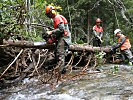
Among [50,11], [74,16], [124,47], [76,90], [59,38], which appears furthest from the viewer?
[74,16]

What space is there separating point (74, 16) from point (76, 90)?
14.5 meters

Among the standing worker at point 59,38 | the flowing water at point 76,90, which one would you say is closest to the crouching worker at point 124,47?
the standing worker at point 59,38

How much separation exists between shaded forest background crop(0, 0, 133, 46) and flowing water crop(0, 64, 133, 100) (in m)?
1.59

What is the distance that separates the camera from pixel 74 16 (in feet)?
64.2

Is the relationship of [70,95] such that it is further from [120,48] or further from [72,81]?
[120,48]

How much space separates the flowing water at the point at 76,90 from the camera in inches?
195

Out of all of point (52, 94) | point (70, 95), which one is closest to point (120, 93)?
point (70, 95)

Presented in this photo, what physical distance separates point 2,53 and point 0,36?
1.22 meters

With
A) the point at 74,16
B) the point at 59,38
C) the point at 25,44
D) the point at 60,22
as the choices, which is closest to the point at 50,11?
the point at 60,22

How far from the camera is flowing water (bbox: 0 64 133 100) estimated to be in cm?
495

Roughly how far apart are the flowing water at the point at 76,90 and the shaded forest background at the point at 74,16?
1593 mm

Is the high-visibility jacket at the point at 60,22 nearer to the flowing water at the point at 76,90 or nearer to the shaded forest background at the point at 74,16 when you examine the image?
the shaded forest background at the point at 74,16

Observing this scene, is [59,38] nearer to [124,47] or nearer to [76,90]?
[76,90]

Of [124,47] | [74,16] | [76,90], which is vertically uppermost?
[74,16]
